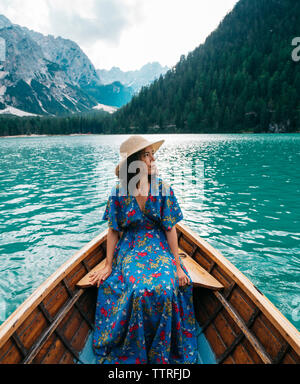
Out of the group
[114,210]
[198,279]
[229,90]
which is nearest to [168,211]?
[114,210]

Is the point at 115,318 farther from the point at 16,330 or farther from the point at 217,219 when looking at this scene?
the point at 217,219

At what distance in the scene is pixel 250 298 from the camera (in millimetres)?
2791

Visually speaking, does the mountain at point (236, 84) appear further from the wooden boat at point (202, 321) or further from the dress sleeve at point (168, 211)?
the dress sleeve at point (168, 211)

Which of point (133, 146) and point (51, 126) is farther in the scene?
point (51, 126)

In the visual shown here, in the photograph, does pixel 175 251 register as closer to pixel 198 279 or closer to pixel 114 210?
pixel 198 279

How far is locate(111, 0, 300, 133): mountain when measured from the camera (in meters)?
103

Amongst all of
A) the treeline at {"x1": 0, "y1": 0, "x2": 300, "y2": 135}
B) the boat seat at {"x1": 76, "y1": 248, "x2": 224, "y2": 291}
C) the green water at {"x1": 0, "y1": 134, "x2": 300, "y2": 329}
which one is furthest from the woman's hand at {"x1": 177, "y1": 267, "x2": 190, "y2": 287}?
the treeline at {"x1": 0, "y1": 0, "x2": 300, "y2": 135}

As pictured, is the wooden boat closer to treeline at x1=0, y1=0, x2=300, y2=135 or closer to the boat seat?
the boat seat

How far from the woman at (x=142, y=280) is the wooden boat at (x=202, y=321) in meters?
0.40

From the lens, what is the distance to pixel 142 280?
8.48ft

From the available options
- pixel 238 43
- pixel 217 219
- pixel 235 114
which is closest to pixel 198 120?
pixel 235 114

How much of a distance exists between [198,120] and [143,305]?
127m

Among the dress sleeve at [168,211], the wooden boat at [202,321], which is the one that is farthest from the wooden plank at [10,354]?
the dress sleeve at [168,211]

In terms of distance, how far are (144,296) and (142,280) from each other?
173 millimetres
